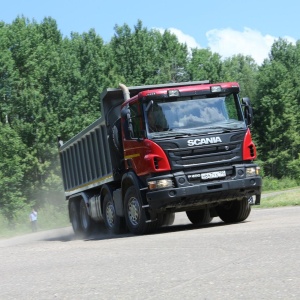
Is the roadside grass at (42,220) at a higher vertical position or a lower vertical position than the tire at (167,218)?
higher

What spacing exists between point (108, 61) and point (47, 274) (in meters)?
58.5

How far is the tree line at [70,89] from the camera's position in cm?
5831

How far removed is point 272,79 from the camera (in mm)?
80062

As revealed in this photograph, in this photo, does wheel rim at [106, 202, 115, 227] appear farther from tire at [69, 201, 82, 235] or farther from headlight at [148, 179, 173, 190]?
tire at [69, 201, 82, 235]

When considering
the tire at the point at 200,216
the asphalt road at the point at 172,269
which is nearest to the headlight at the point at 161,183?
the asphalt road at the point at 172,269

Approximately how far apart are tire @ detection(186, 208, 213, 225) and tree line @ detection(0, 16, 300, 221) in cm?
3706

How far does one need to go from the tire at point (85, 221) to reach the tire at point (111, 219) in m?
1.74

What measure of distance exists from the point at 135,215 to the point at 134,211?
0.29ft

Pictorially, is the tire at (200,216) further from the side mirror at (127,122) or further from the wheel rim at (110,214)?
the side mirror at (127,122)

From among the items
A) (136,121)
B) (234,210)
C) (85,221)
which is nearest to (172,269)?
(136,121)

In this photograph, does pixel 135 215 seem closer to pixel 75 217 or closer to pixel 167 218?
pixel 167 218

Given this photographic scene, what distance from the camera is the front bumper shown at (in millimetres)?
15688

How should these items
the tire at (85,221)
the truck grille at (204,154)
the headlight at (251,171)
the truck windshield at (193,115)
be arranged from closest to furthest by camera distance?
the truck grille at (204,154)
the truck windshield at (193,115)
the headlight at (251,171)
the tire at (85,221)

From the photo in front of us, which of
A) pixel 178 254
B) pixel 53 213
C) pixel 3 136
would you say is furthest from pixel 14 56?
pixel 178 254
